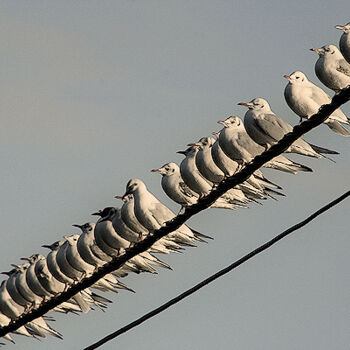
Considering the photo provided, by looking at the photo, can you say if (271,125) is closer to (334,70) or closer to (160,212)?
(334,70)

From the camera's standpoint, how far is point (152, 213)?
16.1m

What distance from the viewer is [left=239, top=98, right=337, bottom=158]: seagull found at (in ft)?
44.9

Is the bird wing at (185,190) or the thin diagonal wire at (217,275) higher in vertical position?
the bird wing at (185,190)

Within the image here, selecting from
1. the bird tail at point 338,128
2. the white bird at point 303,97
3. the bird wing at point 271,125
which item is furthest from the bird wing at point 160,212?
the bird tail at point 338,128

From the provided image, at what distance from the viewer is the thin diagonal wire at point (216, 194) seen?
1109 cm

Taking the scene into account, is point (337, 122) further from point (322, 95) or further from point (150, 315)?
point (150, 315)

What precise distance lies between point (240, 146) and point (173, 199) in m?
2.46

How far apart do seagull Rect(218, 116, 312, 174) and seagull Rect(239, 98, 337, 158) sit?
12 cm

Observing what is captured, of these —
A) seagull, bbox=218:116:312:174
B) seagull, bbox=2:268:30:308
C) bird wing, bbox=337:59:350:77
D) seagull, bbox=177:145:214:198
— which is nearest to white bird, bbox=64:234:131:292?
seagull, bbox=2:268:30:308

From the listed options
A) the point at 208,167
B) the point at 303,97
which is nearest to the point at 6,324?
the point at 208,167

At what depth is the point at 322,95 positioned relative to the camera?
14.7 m

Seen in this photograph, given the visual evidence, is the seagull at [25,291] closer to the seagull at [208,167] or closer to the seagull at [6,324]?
the seagull at [6,324]

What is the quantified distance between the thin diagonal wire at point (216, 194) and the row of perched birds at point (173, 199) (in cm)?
62

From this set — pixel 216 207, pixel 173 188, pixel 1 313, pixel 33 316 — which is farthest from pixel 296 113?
pixel 1 313
